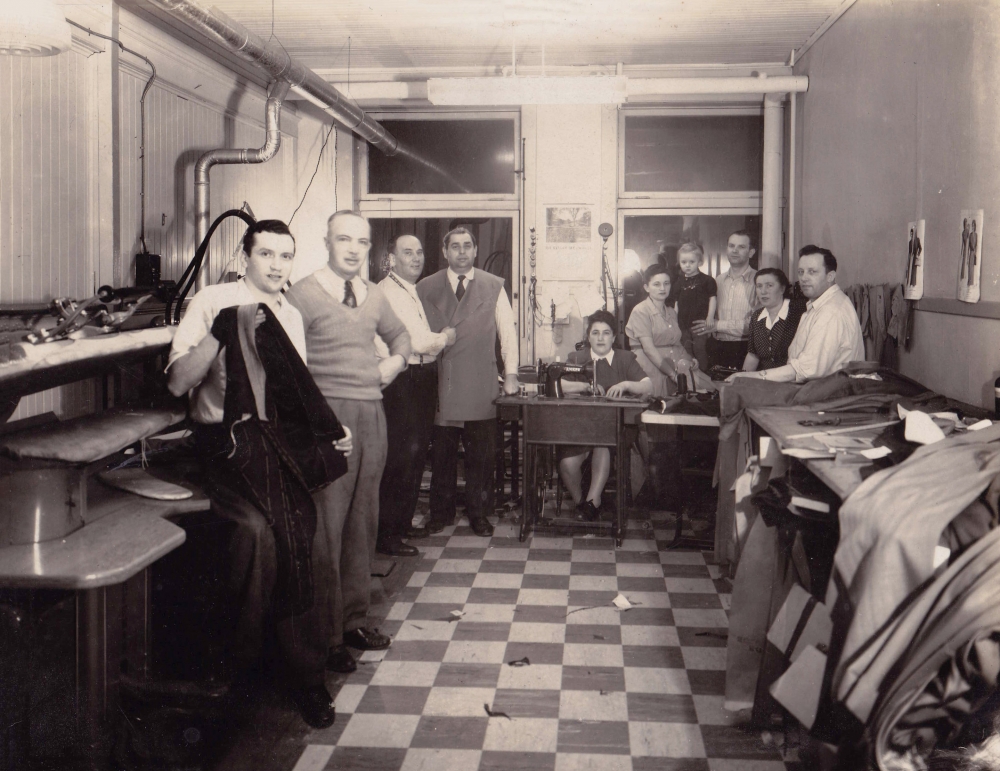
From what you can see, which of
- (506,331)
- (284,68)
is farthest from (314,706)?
(284,68)

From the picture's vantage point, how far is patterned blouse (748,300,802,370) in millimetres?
5629

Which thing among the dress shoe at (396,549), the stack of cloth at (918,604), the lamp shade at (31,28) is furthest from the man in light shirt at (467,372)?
the stack of cloth at (918,604)

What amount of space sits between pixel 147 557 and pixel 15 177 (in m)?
2.64

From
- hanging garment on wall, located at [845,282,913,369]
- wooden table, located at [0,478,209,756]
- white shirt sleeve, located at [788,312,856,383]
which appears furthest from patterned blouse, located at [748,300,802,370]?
wooden table, located at [0,478,209,756]

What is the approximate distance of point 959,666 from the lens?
5.80ft

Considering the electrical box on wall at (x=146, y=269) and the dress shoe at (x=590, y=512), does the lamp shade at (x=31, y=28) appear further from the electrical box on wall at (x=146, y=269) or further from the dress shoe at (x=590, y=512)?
the dress shoe at (x=590, y=512)

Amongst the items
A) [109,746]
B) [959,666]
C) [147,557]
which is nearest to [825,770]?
[959,666]

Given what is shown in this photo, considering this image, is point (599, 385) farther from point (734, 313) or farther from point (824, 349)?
point (734, 313)

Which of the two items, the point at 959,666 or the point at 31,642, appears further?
the point at 31,642

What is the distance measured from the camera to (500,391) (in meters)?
6.55

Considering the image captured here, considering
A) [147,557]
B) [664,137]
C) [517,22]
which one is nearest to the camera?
[147,557]

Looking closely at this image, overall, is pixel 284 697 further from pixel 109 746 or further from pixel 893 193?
pixel 893 193

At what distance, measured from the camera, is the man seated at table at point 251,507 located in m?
3.09

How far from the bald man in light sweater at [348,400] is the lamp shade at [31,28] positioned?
4.00ft
